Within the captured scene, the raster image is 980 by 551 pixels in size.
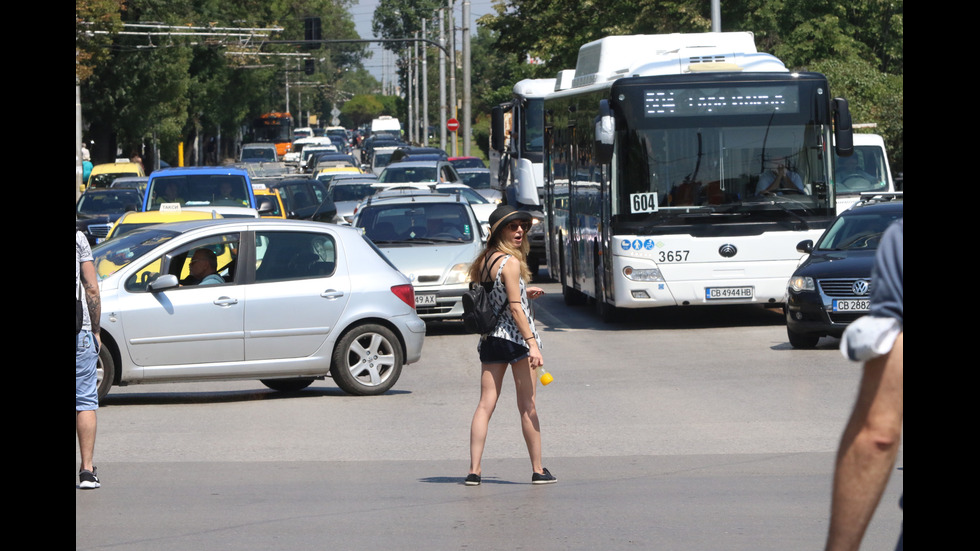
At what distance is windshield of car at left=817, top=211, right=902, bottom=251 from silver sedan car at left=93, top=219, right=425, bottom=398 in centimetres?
532

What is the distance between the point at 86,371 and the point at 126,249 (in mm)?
4296

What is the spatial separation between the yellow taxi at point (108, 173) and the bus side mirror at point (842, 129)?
27.3m

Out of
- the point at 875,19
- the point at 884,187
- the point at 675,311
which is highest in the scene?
the point at 875,19

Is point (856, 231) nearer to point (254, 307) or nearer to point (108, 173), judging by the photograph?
point (254, 307)

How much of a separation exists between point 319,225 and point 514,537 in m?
6.12

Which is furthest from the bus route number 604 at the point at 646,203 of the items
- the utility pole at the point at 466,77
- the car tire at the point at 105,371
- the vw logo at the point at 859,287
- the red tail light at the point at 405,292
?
the utility pole at the point at 466,77

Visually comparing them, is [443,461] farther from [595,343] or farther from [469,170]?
[469,170]

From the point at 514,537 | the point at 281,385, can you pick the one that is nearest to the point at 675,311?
the point at 281,385

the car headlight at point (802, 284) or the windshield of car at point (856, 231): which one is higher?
the windshield of car at point (856, 231)

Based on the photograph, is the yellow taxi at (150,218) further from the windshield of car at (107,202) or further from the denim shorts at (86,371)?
the windshield of car at (107,202)

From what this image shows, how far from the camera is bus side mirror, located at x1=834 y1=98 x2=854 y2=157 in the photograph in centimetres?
1655

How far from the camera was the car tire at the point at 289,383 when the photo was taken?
12.8 metres

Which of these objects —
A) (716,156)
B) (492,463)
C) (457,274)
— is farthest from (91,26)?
(492,463)

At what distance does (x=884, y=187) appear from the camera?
23.9 metres
